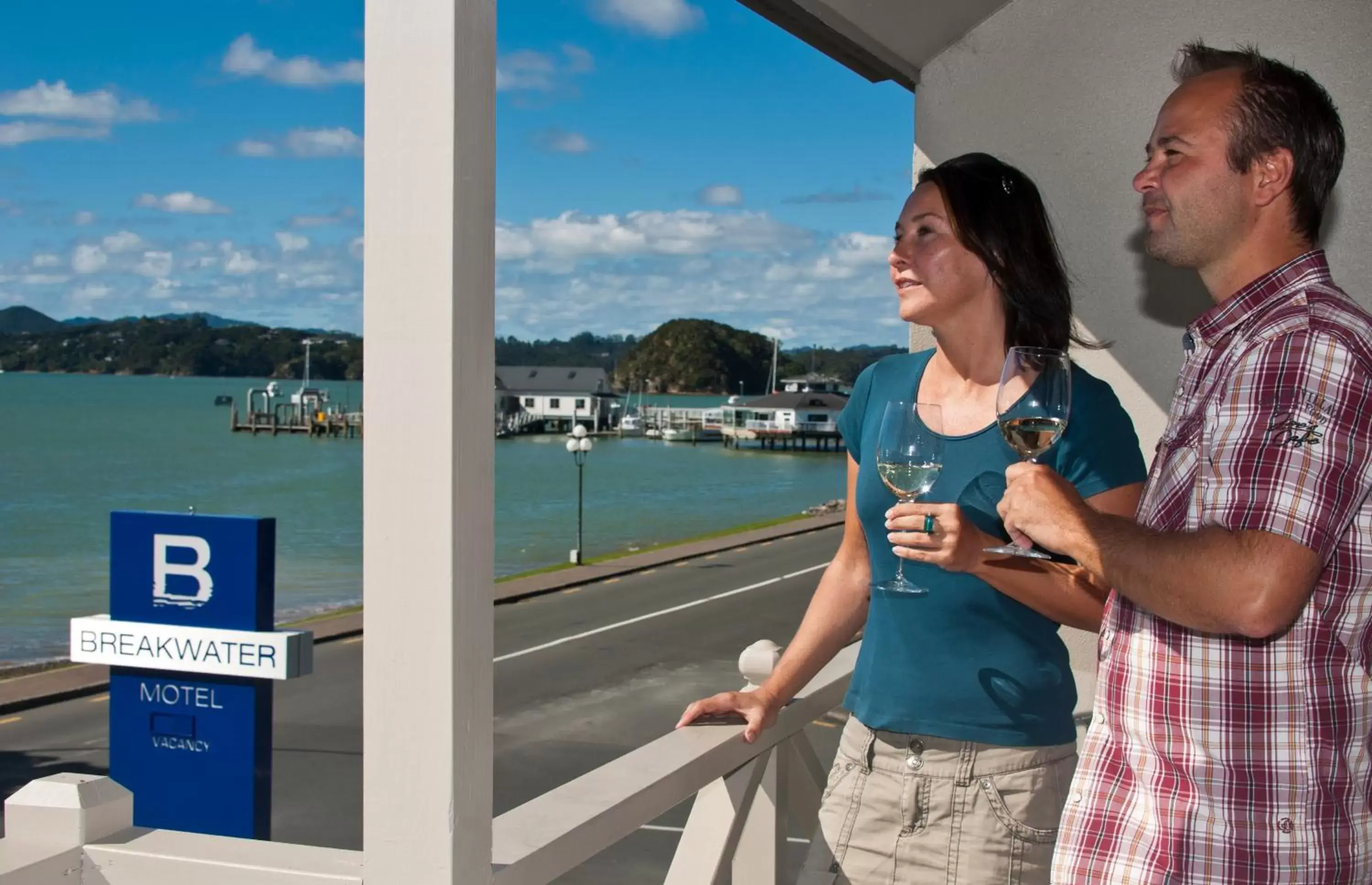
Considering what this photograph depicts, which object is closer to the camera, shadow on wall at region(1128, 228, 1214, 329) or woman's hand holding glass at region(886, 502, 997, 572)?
woman's hand holding glass at region(886, 502, 997, 572)

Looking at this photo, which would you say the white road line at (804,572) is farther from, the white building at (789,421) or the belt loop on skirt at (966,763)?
the white building at (789,421)

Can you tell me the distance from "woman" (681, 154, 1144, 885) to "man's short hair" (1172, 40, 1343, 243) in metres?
0.45

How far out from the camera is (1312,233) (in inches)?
48.3

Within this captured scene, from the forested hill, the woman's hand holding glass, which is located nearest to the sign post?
the woman's hand holding glass

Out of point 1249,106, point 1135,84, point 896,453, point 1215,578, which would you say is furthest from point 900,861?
point 1135,84

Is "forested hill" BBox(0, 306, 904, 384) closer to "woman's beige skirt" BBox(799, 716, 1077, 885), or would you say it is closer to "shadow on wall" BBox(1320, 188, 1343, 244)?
"shadow on wall" BBox(1320, 188, 1343, 244)

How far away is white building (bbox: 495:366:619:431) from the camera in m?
102

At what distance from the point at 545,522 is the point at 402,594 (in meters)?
57.5

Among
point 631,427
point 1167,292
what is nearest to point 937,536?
point 1167,292

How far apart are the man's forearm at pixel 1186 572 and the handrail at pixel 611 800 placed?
2.15ft

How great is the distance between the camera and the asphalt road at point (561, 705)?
49.3 feet

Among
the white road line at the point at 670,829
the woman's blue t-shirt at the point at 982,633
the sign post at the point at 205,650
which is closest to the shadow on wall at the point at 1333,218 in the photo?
the woman's blue t-shirt at the point at 982,633

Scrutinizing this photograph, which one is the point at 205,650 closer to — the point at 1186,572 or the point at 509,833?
the point at 509,833

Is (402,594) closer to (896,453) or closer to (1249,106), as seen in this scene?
(896,453)
